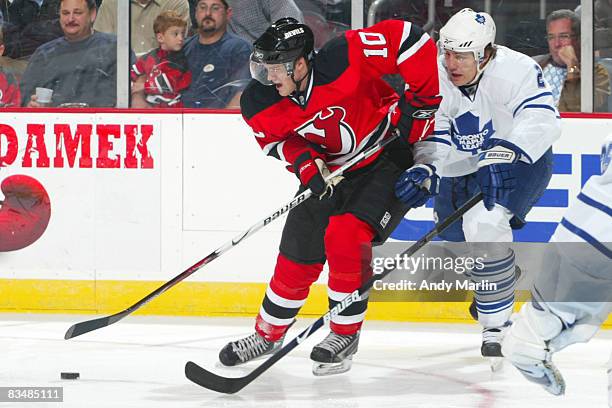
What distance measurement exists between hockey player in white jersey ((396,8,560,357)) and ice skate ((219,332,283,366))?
60cm

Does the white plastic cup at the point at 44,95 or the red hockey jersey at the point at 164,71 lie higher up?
the red hockey jersey at the point at 164,71

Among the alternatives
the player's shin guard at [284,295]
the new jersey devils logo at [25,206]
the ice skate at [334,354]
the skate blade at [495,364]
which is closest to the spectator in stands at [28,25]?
the new jersey devils logo at [25,206]

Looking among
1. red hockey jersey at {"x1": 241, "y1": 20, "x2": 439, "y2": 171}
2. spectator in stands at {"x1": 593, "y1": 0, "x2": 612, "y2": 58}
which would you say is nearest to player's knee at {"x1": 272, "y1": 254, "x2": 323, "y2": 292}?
red hockey jersey at {"x1": 241, "y1": 20, "x2": 439, "y2": 171}

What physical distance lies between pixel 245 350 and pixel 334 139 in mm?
668

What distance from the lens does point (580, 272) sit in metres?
1.65

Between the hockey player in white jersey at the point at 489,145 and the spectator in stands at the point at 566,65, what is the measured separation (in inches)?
34.8

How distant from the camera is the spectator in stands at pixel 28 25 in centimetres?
455

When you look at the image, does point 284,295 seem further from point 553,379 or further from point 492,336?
point 553,379

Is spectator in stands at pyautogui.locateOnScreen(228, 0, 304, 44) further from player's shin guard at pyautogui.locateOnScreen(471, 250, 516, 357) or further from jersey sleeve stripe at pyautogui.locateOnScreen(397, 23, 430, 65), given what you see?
player's shin guard at pyautogui.locateOnScreen(471, 250, 516, 357)

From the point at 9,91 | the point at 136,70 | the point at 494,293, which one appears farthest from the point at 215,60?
the point at 494,293

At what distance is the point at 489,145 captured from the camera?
11.5ft

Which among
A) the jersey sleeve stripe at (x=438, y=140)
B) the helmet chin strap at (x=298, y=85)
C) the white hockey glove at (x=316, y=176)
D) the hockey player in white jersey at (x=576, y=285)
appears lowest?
the hockey player in white jersey at (x=576, y=285)

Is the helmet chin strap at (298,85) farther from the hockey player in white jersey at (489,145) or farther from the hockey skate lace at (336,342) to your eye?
the hockey skate lace at (336,342)

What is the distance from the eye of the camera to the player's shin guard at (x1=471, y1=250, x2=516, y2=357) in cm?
338
